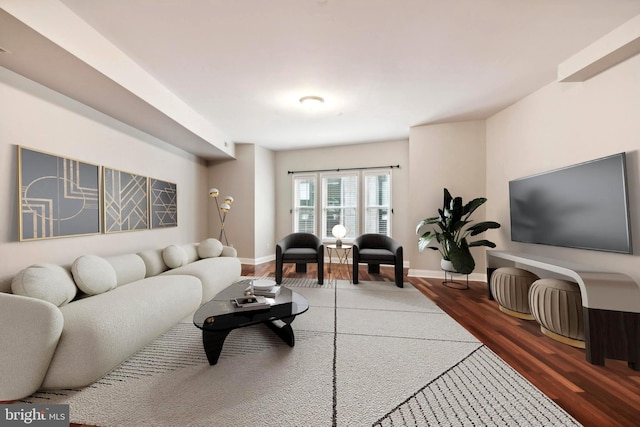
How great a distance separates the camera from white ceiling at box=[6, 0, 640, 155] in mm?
1940

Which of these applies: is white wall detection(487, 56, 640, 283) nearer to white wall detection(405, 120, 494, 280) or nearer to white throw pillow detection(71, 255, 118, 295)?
white wall detection(405, 120, 494, 280)

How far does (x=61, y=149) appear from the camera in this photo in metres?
2.63

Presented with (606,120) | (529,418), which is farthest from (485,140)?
(529,418)

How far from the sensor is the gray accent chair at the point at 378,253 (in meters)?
3.86

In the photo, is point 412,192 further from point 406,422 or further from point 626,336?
point 406,422

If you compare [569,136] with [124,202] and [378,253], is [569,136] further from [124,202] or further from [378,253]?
[124,202]

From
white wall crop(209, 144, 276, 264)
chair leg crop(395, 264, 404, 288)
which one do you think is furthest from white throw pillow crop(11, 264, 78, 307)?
chair leg crop(395, 264, 404, 288)

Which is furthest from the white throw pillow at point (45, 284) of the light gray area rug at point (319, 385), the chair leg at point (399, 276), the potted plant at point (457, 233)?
the potted plant at point (457, 233)

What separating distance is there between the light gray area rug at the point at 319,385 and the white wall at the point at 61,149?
4.94ft

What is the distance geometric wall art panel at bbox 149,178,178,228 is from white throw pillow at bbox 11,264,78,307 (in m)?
1.98

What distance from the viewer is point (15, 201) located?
2.24 m

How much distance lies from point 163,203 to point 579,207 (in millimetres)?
5450

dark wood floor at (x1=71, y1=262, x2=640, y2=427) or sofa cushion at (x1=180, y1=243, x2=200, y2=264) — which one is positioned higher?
sofa cushion at (x1=180, y1=243, x2=200, y2=264)

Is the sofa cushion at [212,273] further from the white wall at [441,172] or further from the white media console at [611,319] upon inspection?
the white media console at [611,319]
